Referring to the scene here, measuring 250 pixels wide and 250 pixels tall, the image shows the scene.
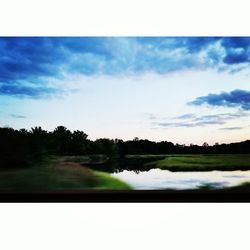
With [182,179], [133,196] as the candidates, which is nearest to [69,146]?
[133,196]

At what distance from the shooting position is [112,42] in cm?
253

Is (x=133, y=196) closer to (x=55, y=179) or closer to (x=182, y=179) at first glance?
(x=182, y=179)

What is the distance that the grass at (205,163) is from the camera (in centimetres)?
260

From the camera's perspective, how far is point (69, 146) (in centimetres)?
262

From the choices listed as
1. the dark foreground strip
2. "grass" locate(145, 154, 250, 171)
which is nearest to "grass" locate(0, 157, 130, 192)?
the dark foreground strip

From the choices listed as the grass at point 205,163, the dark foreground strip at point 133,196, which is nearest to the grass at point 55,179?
the dark foreground strip at point 133,196

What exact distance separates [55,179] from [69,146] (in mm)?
214

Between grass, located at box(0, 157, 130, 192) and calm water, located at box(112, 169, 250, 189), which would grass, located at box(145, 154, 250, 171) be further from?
grass, located at box(0, 157, 130, 192)

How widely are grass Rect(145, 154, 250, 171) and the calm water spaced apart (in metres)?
0.03

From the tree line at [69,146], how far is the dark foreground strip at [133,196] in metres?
0.21

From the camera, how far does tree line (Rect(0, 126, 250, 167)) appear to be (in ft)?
8.50

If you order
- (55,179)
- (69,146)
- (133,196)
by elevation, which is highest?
(69,146)
